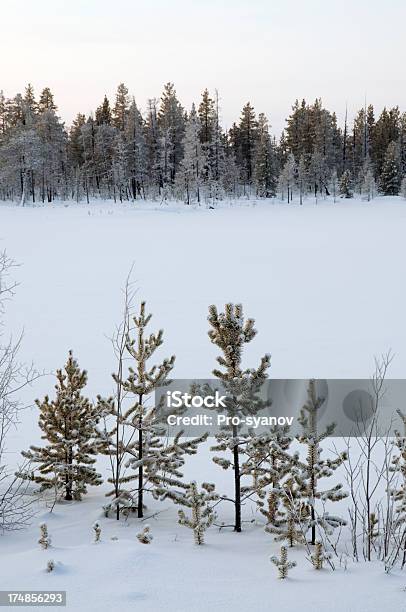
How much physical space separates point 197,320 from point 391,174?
50307 mm

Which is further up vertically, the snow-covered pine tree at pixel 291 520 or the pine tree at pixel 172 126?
the pine tree at pixel 172 126


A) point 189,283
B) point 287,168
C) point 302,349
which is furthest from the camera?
point 287,168

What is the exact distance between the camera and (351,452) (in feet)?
39.2

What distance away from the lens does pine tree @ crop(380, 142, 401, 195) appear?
63.8m

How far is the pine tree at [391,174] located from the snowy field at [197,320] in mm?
17639

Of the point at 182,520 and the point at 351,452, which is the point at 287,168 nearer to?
the point at 351,452

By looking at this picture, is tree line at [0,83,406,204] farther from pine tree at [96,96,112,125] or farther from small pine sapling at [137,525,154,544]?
small pine sapling at [137,525,154,544]

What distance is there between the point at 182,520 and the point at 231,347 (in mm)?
2169

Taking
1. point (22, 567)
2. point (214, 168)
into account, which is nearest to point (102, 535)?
point (22, 567)

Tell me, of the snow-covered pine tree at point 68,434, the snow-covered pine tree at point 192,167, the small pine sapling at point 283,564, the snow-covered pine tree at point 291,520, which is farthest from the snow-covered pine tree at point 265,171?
the small pine sapling at point 283,564

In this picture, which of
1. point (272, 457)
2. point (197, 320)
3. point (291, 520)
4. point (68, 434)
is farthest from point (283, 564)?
point (197, 320)

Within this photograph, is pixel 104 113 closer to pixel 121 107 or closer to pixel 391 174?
pixel 121 107

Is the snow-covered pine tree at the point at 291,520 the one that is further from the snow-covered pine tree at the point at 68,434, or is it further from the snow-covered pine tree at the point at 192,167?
the snow-covered pine tree at the point at 192,167

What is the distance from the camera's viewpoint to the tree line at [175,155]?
5503cm
